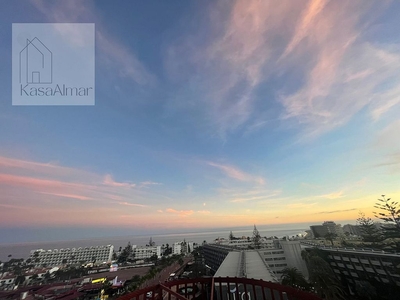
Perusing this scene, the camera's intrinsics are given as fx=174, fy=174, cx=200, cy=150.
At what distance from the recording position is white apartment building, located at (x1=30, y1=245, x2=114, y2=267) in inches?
2758

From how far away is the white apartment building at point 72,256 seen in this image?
7006 cm

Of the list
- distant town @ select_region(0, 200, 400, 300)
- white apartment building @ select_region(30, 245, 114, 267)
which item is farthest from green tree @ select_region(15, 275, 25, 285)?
white apartment building @ select_region(30, 245, 114, 267)

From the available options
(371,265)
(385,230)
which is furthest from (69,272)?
(385,230)

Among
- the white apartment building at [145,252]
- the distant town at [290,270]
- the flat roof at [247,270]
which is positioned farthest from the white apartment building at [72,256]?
the flat roof at [247,270]

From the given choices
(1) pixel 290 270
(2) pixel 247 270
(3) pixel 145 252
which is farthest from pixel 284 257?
(3) pixel 145 252

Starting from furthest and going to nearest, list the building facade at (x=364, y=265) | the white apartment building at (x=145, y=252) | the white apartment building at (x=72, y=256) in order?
1. the white apartment building at (x=145, y=252)
2. the white apartment building at (x=72, y=256)
3. the building facade at (x=364, y=265)

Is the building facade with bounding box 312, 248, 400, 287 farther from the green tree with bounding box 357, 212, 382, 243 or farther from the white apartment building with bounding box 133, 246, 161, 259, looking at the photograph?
the white apartment building with bounding box 133, 246, 161, 259

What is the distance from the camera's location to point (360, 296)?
21219mm

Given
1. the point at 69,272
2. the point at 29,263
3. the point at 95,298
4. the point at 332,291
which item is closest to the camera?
the point at 332,291

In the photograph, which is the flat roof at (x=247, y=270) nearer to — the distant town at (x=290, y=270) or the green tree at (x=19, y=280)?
the distant town at (x=290, y=270)

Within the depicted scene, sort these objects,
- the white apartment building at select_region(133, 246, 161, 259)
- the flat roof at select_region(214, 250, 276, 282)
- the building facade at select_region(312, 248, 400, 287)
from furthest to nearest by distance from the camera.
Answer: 1. the white apartment building at select_region(133, 246, 161, 259)
2. the building facade at select_region(312, 248, 400, 287)
3. the flat roof at select_region(214, 250, 276, 282)

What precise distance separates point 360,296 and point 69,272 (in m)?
65.3

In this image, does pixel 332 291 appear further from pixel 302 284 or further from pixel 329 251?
pixel 329 251

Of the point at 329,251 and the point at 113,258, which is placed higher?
the point at 329,251
